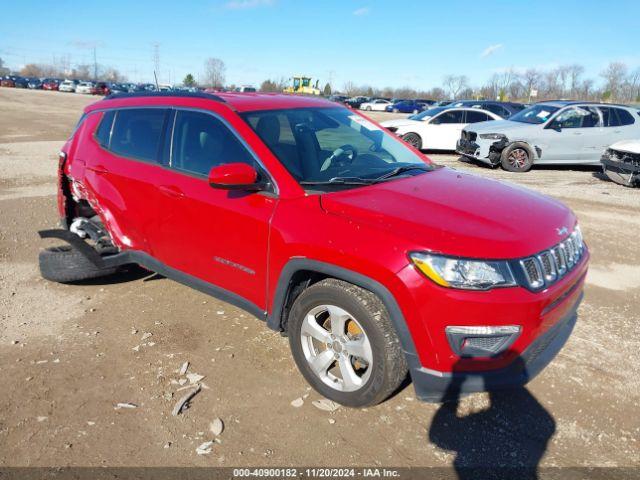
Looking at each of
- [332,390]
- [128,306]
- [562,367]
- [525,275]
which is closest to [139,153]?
[128,306]

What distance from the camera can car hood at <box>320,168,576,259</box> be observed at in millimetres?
2572

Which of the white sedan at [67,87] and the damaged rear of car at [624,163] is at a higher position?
the white sedan at [67,87]

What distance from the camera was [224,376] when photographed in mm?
3373

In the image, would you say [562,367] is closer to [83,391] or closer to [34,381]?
[83,391]

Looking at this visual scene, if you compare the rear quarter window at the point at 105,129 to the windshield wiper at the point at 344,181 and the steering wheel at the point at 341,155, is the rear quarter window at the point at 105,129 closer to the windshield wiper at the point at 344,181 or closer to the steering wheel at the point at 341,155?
the steering wheel at the point at 341,155

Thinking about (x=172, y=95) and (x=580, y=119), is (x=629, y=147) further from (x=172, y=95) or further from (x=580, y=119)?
(x=172, y=95)

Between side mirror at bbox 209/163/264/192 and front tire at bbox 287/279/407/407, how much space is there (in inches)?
30.0

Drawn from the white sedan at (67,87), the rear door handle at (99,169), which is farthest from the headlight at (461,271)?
the white sedan at (67,87)

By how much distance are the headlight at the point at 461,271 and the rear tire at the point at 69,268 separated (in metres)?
3.17

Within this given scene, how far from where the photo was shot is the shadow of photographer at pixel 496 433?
2.62 metres

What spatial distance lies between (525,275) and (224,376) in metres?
2.03

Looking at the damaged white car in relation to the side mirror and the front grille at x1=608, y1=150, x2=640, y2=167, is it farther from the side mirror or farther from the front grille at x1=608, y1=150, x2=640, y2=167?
the side mirror

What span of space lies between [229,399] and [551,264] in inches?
82.2

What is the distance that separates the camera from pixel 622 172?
10.6m
